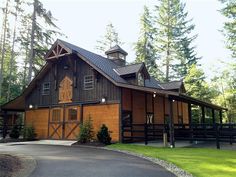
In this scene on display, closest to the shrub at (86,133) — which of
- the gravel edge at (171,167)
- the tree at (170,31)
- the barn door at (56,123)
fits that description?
the barn door at (56,123)

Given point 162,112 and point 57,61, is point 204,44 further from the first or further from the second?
point 57,61

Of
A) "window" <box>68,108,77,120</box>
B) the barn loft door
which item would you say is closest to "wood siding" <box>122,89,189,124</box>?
the barn loft door

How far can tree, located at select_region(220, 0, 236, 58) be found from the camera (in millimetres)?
21391

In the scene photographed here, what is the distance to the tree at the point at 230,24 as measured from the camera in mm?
21391

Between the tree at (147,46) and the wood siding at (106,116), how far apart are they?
19.6 meters

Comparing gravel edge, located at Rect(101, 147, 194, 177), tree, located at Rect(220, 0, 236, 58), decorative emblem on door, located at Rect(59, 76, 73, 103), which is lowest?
gravel edge, located at Rect(101, 147, 194, 177)

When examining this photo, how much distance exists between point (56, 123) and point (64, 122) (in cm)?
93

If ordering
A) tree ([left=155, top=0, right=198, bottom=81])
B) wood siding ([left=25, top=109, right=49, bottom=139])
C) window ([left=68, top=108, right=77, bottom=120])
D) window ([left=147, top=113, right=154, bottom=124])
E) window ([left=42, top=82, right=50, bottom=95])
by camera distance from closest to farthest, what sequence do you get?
window ([left=68, top=108, right=77, bottom=120]) < window ([left=147, top=113, right=154, bottom=124]) < wood siding ([left=25, top=109, right=49, bottom=139]) < window ([left=42, top=82, right=50, bottom=95]) < tree ([left=155, top=0, right=198, bottom=81])

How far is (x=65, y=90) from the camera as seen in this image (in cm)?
1923

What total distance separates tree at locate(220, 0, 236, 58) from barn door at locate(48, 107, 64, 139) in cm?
1519

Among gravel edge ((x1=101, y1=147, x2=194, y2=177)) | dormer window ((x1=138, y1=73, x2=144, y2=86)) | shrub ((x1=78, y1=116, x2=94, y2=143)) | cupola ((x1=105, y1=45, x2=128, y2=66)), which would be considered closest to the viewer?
gravel edge ((x1=101, y1=147, x2=194, y2=177))

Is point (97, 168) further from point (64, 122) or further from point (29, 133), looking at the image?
point (29, 133)

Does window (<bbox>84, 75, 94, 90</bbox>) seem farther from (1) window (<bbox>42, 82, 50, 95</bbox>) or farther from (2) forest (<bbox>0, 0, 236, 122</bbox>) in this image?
(2) forest (<bbox>0, 0, 236, 122</bbox>)

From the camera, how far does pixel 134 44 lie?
36906 millimetres
